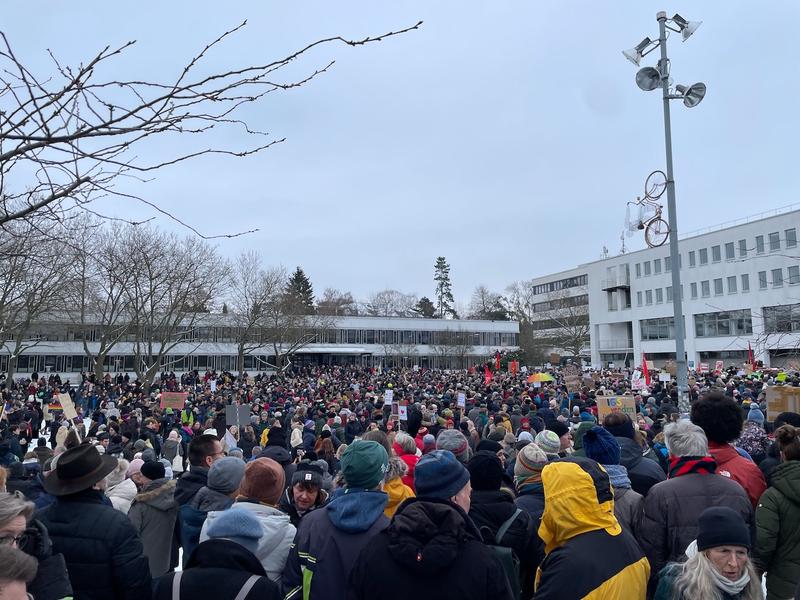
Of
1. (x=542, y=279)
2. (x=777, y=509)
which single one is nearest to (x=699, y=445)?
(x=777, y=509)

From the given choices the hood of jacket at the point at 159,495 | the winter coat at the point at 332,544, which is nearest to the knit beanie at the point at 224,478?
the hood of jacket at the point at 159,495

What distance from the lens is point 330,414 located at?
51.3ft

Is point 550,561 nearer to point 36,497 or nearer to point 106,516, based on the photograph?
point 106,516

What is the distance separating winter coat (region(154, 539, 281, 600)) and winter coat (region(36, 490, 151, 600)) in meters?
0.80

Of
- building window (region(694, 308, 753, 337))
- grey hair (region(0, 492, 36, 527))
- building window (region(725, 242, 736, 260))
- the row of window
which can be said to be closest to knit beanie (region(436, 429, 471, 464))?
grey hair (region(0, 492, 36, 527))

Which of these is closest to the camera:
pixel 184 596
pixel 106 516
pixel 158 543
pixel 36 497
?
pixel 184 596

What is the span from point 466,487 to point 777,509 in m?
2.01

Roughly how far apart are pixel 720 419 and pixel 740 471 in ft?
1.15

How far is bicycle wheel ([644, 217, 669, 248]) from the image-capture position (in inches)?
483

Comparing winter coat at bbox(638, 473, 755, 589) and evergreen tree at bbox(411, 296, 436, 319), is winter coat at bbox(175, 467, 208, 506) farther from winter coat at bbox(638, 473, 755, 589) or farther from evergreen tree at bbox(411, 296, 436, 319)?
evergreen tree at bbox(411, 296, 436, 319)

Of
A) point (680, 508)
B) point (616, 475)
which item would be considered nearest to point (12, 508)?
point (616, 475)

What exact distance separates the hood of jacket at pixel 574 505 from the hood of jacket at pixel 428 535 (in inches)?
20.6

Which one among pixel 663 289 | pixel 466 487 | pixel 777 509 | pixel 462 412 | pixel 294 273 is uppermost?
pixel 294 273

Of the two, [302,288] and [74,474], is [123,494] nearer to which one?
[74,474]
